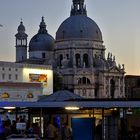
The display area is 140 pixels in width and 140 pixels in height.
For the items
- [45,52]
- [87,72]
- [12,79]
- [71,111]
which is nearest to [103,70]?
[87,72]

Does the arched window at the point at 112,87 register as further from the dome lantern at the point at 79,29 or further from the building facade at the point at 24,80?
the building facade at the point at 24,80

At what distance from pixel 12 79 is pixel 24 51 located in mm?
37042

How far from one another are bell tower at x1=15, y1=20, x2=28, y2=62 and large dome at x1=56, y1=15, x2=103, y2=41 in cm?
926

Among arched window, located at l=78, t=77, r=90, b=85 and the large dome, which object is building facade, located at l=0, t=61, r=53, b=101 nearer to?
arched window, located at l=78, t=77, r=90, b=85

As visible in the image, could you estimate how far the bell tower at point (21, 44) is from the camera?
141212 mm

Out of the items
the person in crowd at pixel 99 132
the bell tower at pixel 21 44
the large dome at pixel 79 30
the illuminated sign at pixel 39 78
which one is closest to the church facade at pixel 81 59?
the large dome at pixel 79 30

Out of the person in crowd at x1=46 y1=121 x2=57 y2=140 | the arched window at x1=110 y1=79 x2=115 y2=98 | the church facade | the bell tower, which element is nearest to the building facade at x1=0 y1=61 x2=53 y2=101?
the church facade

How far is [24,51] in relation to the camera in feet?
471

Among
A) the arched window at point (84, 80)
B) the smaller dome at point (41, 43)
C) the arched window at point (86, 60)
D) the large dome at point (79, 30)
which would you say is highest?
the large dome at point (79, 30)

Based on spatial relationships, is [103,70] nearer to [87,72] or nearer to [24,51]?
[87,72]

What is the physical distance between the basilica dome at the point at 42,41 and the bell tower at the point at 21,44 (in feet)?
7.19

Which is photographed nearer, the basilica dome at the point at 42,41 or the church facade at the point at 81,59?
the church facade at the point at 81,59

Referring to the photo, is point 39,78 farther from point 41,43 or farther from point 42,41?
point 42,41

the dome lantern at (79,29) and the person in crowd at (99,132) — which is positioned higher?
the dome lantern at (79,29)
